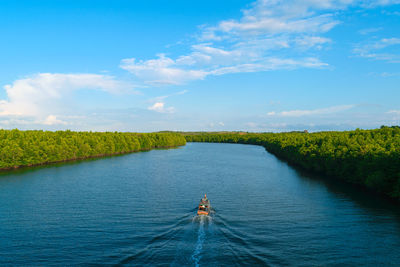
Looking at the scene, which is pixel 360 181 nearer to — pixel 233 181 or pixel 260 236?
pixel 233 181

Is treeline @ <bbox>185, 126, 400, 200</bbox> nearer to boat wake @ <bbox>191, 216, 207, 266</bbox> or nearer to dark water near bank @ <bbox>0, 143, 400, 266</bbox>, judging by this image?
dark water near bank @ <bbox>0, 143, 400, 266</bbox>

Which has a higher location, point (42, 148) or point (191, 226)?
point (42, 148)

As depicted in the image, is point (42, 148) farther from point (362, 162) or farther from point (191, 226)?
point (362, 162)

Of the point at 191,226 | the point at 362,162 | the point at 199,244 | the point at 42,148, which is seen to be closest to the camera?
the point at 199,244

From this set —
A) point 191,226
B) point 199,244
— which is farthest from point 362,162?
point 199,244

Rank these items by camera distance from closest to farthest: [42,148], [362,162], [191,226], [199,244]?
[199,244]
[191,226]
[362,162]
[42,148]

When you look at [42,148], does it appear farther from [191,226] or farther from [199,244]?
[199,244]

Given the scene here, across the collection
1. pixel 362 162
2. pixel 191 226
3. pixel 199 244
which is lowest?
pixel 199 244

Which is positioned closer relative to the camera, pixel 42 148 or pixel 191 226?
pixel 191 226

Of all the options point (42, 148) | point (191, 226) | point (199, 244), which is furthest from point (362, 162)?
point (42, 148)

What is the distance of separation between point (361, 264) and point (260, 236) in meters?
11.6

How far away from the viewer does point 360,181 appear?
71812 mm

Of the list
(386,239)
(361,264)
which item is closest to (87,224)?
(361,264)

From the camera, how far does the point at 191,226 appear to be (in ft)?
133
